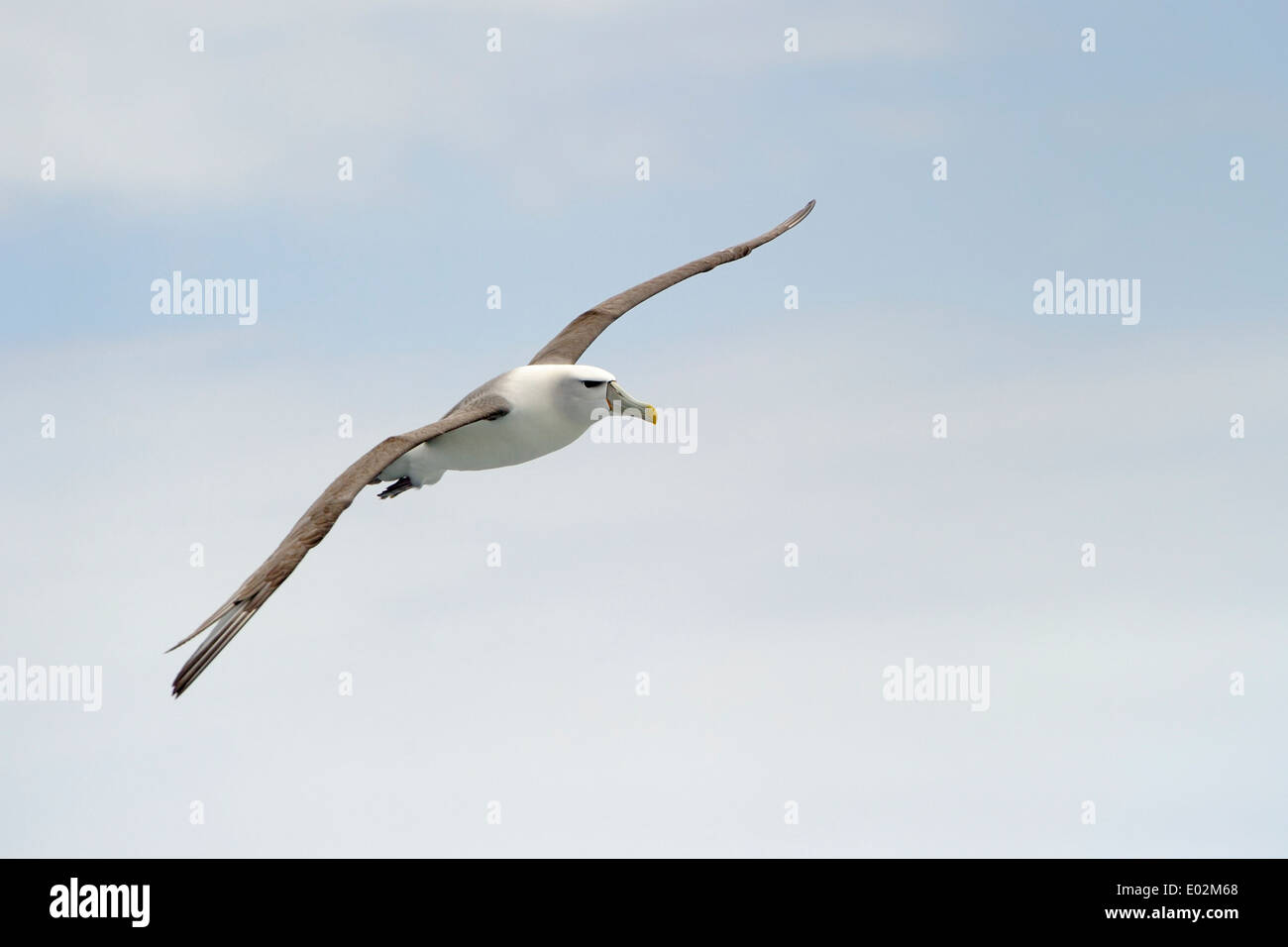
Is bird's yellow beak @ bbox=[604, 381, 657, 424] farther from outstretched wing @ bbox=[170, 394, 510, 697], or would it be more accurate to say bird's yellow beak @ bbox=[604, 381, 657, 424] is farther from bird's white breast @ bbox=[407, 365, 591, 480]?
outstretched wing @ bbox=[170, 394, 510, 697]

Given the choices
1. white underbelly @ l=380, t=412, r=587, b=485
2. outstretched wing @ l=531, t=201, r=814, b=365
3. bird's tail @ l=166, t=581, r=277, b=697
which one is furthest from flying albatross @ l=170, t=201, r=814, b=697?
bird's tail @ l=166, t=581, r=277, b=697

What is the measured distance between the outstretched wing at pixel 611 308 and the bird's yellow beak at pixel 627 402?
198 cm

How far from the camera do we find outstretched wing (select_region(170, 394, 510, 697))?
13.8 m

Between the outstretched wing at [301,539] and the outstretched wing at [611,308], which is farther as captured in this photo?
the outstretched wing at [611,308]

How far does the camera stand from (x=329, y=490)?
1562 centimetres

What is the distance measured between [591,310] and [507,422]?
160 inches

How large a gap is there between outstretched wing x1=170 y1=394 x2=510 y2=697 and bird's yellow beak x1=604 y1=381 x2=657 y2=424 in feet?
4.30

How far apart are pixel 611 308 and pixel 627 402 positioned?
3.59 m

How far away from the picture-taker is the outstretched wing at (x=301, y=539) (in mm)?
13758

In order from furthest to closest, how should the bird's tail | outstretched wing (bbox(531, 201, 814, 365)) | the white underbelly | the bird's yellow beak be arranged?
1. outstretched wing (bbox(531, 201, 814, 365))
2. the bird's yellow beak
3. the white underbelly
4. the bird's tail

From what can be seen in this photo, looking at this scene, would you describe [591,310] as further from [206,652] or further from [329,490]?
[206,652]

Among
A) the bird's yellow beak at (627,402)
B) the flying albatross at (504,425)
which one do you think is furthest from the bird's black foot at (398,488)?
the bird's yellow beak at (627,402)

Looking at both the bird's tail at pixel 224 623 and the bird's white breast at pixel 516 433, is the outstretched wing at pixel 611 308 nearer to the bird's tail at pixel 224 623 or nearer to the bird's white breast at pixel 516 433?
the bird's white breast at pixel 516 433
